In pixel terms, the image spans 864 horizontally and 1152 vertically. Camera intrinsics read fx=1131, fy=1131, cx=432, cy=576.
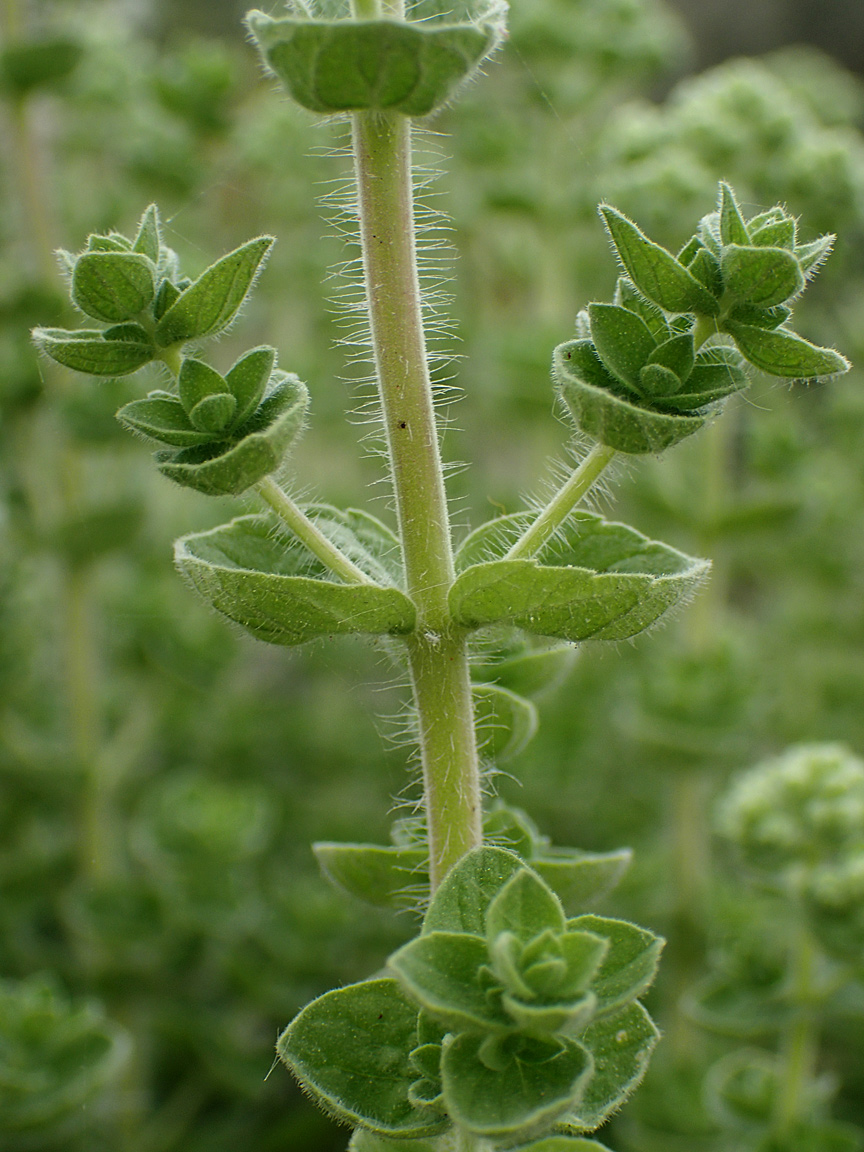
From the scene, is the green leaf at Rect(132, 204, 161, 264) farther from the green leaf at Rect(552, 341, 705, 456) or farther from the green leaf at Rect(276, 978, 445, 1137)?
the green leaf at Rect(276, 978, 445, 1137)

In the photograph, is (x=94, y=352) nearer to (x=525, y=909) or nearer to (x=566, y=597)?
(x=566, y=597)

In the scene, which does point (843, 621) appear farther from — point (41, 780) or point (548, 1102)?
point (548, 1102)

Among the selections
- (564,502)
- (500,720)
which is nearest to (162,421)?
(564,502)

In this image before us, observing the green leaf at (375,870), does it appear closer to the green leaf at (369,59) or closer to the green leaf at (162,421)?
the green leaf at (162,421)

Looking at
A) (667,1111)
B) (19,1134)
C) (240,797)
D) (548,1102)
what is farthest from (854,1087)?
(548,1102)

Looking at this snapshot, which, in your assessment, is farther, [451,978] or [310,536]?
[310,536]

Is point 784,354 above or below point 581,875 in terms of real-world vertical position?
above

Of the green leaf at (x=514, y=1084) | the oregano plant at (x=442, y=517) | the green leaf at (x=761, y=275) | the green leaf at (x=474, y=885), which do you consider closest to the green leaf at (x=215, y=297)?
the oregano plant at (x=442, y=517)
